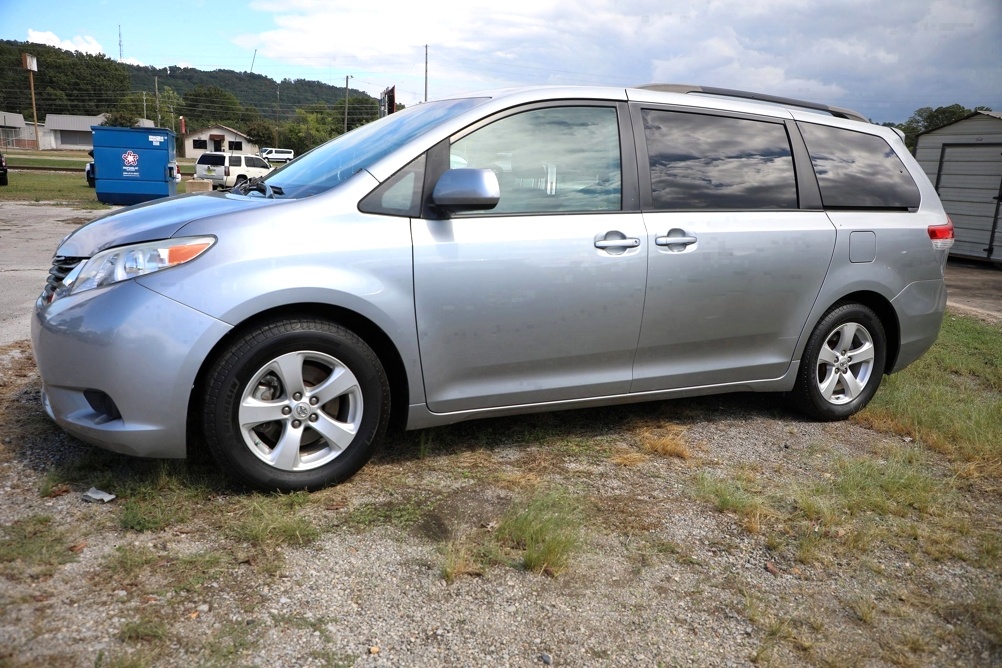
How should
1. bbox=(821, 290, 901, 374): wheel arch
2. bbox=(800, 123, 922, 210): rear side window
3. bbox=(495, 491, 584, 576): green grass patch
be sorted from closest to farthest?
1. bbox=(495, 491, 584, 576): green grass patch
2. bbox=(800, 123, 922, 210): rear side window
3. bbox=(821, 290, 901, 374): wheel arch

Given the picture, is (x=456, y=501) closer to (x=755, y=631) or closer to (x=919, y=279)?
(x=755, y=631)

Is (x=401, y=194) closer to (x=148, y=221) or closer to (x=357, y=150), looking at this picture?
(x=357, y=150)

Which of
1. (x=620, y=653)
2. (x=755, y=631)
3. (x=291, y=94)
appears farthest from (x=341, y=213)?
(x=291, y=94)

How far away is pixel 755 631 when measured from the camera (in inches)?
100.0

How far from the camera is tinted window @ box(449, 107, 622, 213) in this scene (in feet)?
11.9

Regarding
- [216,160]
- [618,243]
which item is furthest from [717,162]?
[216,160]

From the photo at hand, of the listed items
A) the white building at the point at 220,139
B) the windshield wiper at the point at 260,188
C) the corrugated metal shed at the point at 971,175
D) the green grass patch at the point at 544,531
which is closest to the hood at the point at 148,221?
the windshield wiper at the point at 260,188

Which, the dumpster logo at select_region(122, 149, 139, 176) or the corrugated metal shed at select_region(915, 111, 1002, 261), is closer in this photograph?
the corrugated metal shed at select_region(915, 111, 1002, 261)

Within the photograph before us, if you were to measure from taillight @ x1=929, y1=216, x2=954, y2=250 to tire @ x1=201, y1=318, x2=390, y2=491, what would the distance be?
3.48 m

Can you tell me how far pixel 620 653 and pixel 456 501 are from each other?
1145mm

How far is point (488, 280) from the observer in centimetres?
346

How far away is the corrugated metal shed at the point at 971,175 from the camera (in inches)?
562

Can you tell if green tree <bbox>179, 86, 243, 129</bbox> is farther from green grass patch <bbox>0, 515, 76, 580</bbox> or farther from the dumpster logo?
green grass patch <bbox>0, 515, 76, 580</bbox>

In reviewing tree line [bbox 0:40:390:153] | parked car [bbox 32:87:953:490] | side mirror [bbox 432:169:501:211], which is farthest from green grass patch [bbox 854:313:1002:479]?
tree line [bbox 0:40:390:153]
